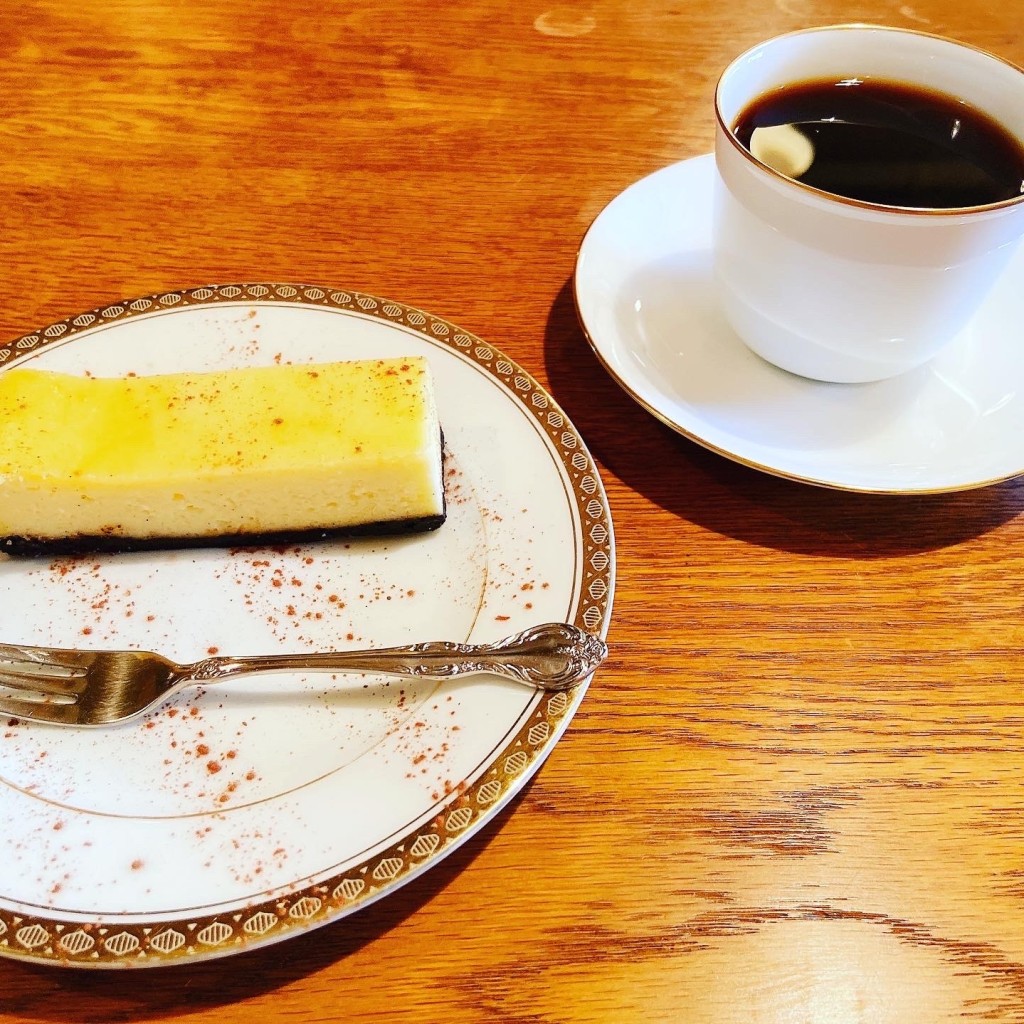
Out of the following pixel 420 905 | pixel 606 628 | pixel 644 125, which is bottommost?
pixel 420 905

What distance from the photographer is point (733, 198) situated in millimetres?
903

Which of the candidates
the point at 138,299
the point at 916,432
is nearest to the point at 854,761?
the point at 916,432

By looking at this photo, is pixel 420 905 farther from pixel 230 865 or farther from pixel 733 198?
pixel 733 198

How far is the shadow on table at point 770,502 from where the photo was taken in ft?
3.11

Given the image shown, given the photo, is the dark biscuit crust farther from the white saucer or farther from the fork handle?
the white saucer

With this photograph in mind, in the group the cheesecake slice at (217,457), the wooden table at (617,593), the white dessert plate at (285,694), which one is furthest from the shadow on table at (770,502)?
the cheesecake slice at (217,457)

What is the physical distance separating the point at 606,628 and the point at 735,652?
15cm

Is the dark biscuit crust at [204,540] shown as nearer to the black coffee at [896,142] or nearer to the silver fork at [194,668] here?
the silver fork at [194,668]

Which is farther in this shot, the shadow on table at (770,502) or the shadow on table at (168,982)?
the shadow on table at (770,502)

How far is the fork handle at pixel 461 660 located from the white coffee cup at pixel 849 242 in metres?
0.45

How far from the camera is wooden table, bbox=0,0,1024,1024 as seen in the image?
2.17 ft

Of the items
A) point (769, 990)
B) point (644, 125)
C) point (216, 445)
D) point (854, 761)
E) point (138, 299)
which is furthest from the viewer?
point (644, 125)

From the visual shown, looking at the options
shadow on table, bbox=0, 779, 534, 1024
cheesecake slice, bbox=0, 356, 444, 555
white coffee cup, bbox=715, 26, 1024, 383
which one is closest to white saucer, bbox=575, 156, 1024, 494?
white coffee cup, bbox=715, 26, 1024, 383

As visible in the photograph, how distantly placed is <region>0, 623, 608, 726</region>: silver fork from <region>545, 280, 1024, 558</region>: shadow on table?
28 centimetres
